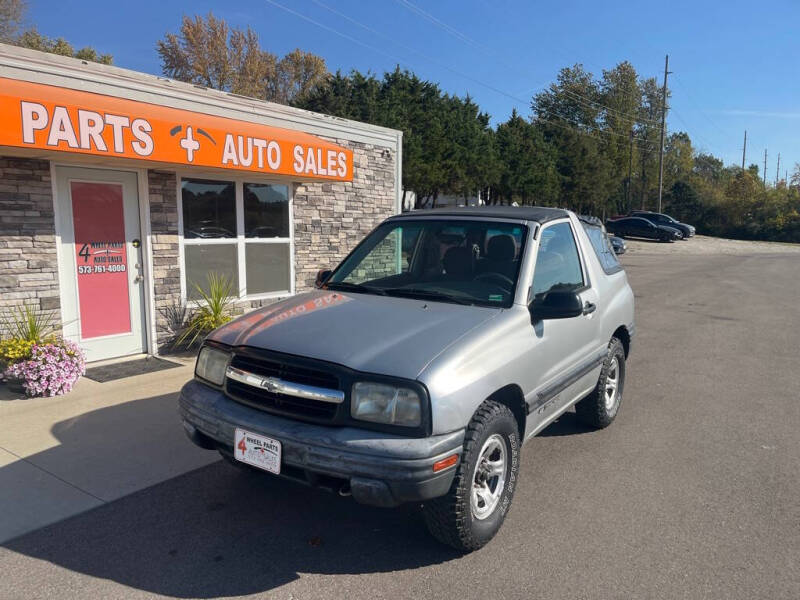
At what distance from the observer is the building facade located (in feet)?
19.7

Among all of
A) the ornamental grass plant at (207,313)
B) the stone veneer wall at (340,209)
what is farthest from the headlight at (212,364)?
the stone veneer wall at (340,209)

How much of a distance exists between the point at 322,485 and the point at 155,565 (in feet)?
3.37

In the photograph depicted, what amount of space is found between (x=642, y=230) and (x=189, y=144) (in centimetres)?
3526

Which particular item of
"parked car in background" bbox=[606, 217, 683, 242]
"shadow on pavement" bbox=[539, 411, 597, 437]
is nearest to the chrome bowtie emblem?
"shadow on pavement" bbox=[539, 411, 597, 437]

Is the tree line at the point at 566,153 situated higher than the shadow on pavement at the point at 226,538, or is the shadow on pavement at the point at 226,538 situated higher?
the tree line at the point at 566,153

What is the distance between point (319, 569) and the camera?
314 centimetres

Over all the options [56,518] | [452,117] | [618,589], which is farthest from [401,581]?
[452,117]

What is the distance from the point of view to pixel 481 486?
11.0ft

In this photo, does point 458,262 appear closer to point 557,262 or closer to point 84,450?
point 557,262

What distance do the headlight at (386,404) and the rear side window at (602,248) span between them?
115 inches

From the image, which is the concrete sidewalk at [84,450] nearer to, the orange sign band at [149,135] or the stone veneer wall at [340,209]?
the orange sign band at [149,135]

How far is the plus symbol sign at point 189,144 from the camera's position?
6.72 m

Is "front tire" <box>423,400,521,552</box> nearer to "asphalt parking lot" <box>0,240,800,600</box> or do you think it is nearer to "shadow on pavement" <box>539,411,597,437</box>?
"asphalt parking lot" <box>0,240,800,600</box>

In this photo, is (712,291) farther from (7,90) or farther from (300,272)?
(7,90)
